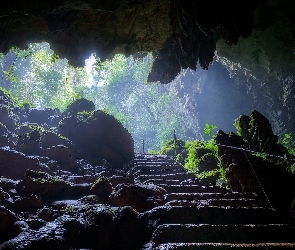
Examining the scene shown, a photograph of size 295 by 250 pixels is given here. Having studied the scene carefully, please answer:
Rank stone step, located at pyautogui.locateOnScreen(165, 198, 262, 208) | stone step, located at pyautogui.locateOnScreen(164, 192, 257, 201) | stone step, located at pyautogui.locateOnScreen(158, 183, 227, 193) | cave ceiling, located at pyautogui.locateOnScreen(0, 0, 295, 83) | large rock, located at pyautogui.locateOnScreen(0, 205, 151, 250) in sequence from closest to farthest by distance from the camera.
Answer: large rock, located at pyautogui.locateOnScreen(0, 205, 151, 250), stone step, located at pyautogui.locateOnScreen(165, 198, 262, 208), stone step, located at pyautogui.locateOnScreen(164, 192, 257, 201), cave ceiling, located at pyautogui.locateOnScreen(0, 0, 295, 83), stone step, located at pyautogui.locateOnScreen(158, 183, 227, 193)

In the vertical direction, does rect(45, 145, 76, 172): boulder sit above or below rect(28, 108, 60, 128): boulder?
below

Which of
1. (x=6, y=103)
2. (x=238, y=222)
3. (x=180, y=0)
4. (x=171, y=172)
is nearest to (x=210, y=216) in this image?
(x=238, y=222)

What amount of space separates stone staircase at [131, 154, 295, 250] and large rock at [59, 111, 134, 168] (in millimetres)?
4910

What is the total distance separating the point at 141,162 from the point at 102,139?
2390mm

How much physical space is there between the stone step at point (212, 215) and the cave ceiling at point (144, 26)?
12.1 ft

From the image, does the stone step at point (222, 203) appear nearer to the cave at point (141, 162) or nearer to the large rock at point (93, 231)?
the cave at point (141, 162)

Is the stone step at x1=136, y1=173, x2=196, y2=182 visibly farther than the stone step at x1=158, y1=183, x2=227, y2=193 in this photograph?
Yes

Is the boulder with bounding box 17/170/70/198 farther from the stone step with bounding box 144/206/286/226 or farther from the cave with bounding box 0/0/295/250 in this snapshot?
the stone step with bounding box 144/206/286/226

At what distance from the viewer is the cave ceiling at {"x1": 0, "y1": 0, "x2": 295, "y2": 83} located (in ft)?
17.9

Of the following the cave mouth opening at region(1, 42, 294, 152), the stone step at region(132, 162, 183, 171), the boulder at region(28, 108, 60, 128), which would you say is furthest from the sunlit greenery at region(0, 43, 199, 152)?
the stone step at region(132, 162, 183, 171)

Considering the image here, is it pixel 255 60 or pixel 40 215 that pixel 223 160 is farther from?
pixel 255 60

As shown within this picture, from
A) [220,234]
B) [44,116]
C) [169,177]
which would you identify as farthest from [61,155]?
[44,116]

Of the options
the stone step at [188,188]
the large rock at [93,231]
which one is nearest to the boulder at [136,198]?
the large rock at [93,231]

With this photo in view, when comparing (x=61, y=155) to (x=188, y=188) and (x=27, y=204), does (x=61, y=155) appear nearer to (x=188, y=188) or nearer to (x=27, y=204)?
(x=27, y=204)
